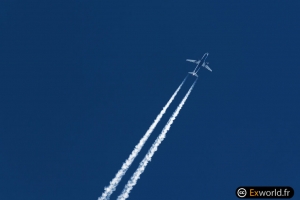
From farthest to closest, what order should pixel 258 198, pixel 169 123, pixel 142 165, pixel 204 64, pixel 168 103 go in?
pixel 204 64 → pixel 168 103 → pixel 169 123 → pixel 142 165 → pixel 258 198

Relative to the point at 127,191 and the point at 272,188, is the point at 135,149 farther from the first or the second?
the point at 272,188

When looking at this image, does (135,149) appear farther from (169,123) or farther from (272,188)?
(272,188)

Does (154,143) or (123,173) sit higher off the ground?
(154,143)

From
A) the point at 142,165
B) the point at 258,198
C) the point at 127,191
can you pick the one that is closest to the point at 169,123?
the point at 142,165

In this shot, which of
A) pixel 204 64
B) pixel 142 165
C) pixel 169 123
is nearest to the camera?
pixel 142 165

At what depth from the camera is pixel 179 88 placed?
429ft

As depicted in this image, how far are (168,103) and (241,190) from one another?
39850 millimetres

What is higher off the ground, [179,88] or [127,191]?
[179,88]

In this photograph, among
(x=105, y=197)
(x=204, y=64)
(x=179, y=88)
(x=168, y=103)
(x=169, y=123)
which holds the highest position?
(x=204, y=64)

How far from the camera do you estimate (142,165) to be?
102 m

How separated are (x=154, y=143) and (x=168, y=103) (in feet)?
68.2

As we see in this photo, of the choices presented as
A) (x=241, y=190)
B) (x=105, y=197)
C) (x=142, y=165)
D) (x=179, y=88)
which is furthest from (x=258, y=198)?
(x=179, y=88)

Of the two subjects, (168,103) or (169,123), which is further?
(168,103)

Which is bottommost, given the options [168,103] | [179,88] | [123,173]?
[123,173]
